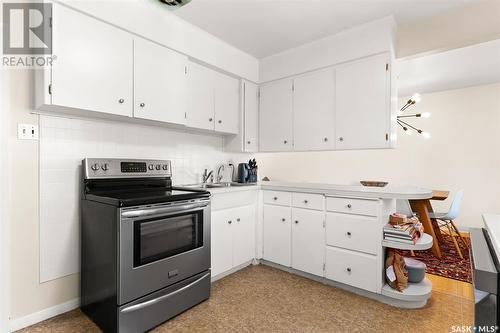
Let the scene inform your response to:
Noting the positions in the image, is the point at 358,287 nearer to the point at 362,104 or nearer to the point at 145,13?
the point at 362,104

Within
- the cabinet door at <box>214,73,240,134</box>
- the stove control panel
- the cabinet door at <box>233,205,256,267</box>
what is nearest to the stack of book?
the cabinet door at <box>233,205,256,267</box>

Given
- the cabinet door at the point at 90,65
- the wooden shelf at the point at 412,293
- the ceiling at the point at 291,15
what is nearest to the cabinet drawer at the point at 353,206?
the wooden shelf at the point at 412,293

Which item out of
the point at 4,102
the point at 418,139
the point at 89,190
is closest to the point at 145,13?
the point at 4,102

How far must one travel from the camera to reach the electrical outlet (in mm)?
1865

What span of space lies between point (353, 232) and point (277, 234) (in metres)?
0.87

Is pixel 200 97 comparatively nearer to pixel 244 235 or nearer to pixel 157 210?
pixel 157 210

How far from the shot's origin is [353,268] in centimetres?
239

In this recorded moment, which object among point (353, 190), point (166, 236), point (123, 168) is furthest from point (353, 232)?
point (123, 168)

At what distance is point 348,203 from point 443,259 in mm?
2096

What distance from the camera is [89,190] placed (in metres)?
2.06

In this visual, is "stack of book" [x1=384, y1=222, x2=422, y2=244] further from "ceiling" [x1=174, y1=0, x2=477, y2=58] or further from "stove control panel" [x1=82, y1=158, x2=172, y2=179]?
"stove control panel" [x1=82, y1=158, x2=172, y2=179]

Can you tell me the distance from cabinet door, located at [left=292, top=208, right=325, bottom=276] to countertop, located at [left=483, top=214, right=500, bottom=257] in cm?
151

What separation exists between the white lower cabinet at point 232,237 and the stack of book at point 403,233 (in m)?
1.38

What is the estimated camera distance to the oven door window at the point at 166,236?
5.98 ft
